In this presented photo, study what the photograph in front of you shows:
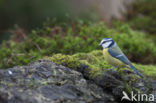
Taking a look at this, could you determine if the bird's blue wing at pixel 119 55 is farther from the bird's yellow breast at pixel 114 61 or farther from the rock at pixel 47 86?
the rock at pixel 47 86

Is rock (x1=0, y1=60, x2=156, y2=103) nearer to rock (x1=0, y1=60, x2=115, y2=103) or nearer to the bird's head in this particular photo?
rock (x1=0, y1=60, x2=115, y2=103)

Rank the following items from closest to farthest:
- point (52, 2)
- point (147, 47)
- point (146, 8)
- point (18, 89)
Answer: point (18, 89), point (147, 47), point (146, 8), point (52, 2)

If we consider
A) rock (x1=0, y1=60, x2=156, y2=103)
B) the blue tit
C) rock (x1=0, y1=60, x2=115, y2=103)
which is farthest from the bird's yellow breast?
rock (x1=0, y1=60, x2=115, y2=103)

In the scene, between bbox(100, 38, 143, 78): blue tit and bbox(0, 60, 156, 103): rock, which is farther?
bbox(100, 38, 143, 78): blue tit

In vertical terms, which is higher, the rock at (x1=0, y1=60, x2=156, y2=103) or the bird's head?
the bird's head

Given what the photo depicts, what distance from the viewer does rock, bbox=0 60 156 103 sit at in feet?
7.17

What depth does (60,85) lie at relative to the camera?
8.12 feet

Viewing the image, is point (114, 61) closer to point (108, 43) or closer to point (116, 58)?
point (116, 58)

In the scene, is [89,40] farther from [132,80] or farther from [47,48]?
[132,80]

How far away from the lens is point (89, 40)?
4.64 meters

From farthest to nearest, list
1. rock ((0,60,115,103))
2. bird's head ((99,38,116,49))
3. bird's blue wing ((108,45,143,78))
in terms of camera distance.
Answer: bird's head ((99,38,116,49)) → bird's blue wing ((108,45,143,78)) → rock ((0,60,115,103))

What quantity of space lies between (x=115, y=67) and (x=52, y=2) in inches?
366

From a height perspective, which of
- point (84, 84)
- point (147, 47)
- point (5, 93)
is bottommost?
point (147, 47)

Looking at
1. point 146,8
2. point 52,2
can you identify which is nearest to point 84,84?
point 146,8
